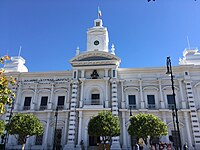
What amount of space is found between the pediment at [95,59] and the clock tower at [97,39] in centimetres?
267

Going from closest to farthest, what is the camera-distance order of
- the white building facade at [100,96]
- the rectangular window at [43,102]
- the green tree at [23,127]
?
1. the green tree at [23,127]
2. the white building facade at [100,96]
3. the rectangular window at [43,102]

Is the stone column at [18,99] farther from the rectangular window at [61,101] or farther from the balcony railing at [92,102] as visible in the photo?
the balcony railing at [92,102]

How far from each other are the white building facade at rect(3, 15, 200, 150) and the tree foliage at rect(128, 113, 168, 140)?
15.8 feet

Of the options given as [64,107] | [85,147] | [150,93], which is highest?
[150,93]

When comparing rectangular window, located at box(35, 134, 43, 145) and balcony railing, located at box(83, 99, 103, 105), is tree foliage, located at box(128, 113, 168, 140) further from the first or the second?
rectangular window, located at box(35, 134, 43, 145)

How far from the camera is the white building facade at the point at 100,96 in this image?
26.7m

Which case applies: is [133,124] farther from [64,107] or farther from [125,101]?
[64,107]

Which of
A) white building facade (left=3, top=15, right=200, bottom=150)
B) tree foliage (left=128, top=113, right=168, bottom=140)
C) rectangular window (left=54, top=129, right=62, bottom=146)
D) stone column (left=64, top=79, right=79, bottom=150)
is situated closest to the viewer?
tree foliage (left=128, top=113, right=168, bottom=140)

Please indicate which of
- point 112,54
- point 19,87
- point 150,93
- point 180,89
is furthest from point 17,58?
point 180,89

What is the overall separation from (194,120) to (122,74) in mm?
11951

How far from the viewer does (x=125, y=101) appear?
93.9 ft

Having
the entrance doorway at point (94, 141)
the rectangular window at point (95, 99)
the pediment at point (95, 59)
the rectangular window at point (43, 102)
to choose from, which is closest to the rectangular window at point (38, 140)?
the rectangular window at point (43, 102)

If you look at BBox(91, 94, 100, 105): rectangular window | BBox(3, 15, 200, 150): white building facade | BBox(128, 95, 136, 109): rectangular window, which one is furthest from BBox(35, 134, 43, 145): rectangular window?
BBox(128, 95, 136, 109): rectangular window

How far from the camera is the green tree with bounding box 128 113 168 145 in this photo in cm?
2138
